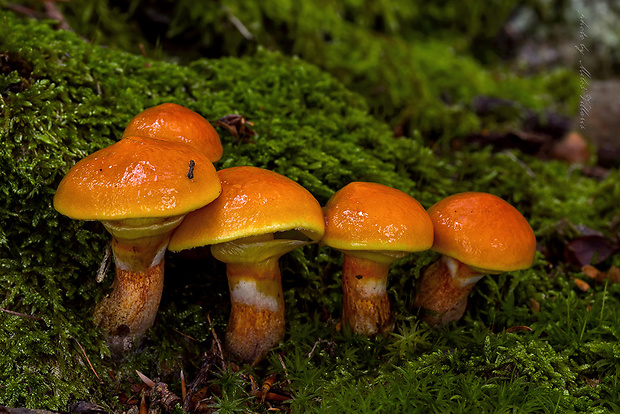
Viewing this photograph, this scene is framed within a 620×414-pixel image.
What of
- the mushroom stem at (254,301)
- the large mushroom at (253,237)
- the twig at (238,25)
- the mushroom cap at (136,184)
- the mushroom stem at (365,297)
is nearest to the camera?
the mushroom cap at (136,184)

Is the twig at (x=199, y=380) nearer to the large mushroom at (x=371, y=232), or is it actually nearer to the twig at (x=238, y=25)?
the large mushroom at (x=371, y=232)

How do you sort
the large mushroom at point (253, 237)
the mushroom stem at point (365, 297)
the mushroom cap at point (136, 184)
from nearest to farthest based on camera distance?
the mushroom cap at point (136, 184), the large mushroom at point (253, 237), the mushroom stem at point (365, 297)

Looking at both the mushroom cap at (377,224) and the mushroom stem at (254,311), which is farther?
the mushroom stem at (254,311)

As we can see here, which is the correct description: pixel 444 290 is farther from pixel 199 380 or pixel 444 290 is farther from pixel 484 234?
pixel 199 380

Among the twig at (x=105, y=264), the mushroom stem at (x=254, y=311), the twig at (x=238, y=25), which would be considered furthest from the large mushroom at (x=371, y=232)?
the twig at (x=238, y=25)

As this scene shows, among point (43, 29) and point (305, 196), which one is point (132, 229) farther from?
point (43, 29)

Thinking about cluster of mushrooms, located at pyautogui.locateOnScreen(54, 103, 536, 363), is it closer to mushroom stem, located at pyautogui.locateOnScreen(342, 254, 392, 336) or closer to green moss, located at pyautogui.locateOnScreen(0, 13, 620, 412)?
mushroom stem, located at pyautogui.locateOnScreen(342, 254, 392, 336)
